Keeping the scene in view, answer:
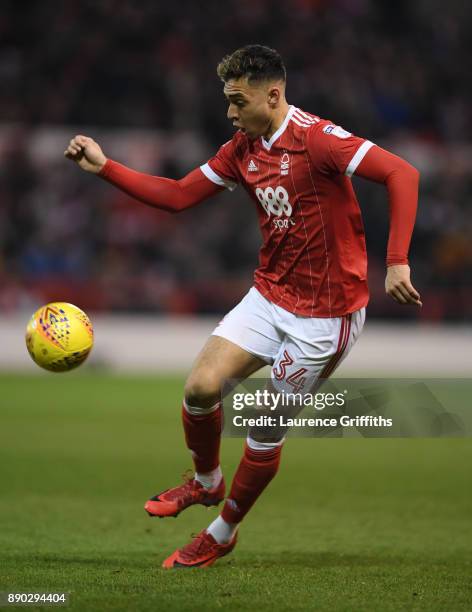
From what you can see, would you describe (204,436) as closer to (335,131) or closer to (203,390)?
(203,390)

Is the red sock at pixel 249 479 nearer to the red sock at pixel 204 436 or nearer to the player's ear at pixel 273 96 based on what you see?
the red sock at pixel 204 436

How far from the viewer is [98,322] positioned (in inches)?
598

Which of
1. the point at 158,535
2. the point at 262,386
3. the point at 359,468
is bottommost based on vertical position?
the point at 359,468

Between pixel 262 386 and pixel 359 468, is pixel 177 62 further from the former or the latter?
pixel 262 386

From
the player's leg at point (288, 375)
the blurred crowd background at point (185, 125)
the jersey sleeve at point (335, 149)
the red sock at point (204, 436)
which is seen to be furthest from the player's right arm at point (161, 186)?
the blurred crowd background at point (185, 125)

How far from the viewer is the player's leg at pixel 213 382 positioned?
15.9 ft

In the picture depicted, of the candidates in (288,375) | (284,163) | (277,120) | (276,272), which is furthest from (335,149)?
(288,375)

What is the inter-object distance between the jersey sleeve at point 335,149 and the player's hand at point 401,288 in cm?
53

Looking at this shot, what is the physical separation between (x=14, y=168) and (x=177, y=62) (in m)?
3.70

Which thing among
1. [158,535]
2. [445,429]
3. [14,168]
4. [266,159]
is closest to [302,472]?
[445,429]

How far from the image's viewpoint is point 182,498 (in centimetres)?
513

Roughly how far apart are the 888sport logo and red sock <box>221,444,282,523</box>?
111 centimetres

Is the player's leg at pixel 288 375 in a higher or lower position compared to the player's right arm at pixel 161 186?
lower

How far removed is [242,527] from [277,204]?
2263 mm
